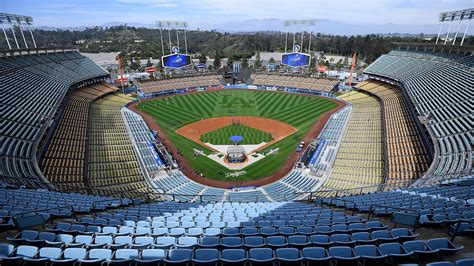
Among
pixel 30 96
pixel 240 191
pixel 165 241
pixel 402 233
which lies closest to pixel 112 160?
pixel 240 191

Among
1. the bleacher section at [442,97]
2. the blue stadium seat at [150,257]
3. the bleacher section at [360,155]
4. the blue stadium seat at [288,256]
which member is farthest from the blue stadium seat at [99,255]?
the bleacher section at [360,155]

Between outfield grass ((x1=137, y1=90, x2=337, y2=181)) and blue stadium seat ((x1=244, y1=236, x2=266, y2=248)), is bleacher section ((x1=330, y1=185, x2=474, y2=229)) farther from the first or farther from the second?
outfield grass ((x1=137, y1=90, x2=337, y2=181))

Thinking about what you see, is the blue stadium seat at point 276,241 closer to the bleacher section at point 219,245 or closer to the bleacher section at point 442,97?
the bleacher section at point 219,245

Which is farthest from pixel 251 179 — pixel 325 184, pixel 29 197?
pixel 29 197

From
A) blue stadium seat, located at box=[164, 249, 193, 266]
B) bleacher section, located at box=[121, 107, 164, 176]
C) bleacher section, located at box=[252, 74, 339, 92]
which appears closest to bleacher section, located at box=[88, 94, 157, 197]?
bleacher section, located at box=[121, 107, 164, 176]

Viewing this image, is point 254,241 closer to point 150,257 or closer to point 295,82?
point 150,257
